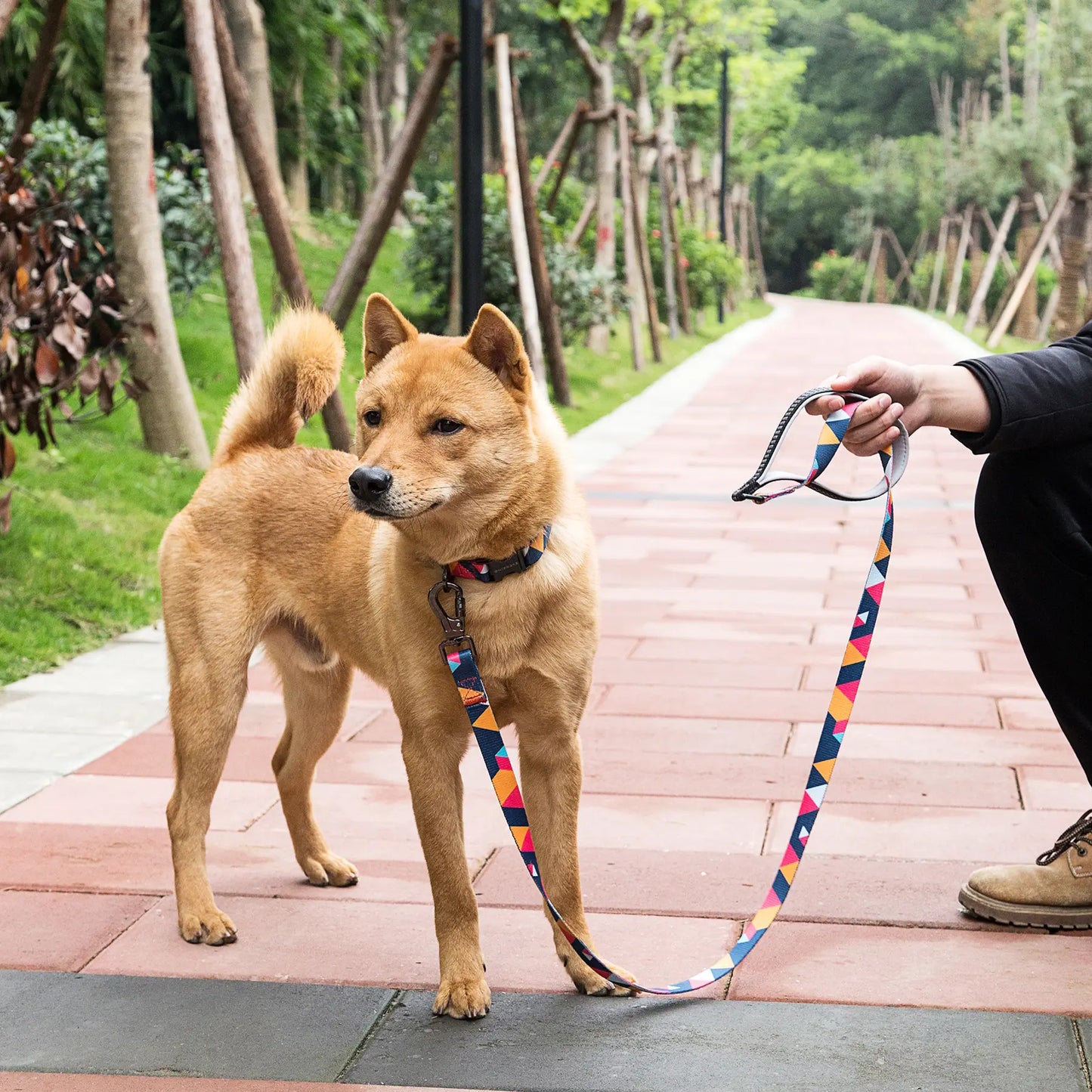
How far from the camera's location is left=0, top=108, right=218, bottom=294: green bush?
1129cm

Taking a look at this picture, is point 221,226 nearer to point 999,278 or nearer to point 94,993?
point 94,993

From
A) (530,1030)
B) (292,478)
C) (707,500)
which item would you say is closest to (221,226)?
(707,500)

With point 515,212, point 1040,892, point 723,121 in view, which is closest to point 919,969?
point 1040,892

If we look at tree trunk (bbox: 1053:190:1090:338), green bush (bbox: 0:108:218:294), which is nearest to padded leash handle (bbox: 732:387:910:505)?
green bush (bbox: 0:108:218:294)

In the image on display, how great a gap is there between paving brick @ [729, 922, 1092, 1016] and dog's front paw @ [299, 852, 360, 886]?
3.55 ft

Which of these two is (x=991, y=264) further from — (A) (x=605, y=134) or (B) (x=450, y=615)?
(B) (x=450, y=615)

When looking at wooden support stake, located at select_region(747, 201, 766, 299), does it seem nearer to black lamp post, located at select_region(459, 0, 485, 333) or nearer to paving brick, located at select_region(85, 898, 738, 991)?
Answer: black lamp post, located at select_region(459, 0, 485, 333)

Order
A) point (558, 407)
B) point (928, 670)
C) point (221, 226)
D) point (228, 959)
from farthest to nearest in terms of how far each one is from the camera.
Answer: point (558, 407), point (221, 226), point (928, 670), point (228, 959)

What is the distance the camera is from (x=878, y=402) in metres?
2.93

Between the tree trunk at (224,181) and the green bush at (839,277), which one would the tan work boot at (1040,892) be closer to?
the tree trunk at (224,181)

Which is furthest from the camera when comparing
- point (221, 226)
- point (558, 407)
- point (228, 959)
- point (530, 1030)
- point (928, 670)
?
point (558, 407)

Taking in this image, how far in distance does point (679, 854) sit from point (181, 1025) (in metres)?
1.52

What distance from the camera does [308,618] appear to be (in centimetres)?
376

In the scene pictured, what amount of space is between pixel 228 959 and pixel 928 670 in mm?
3619
